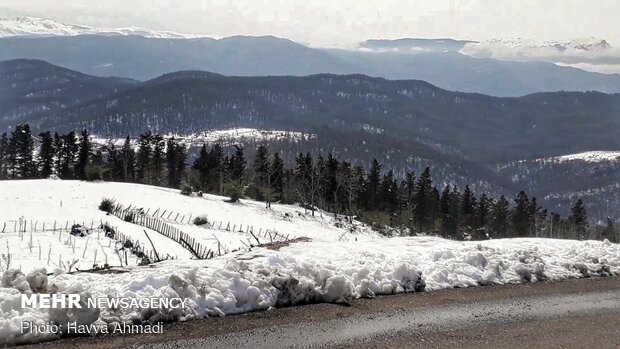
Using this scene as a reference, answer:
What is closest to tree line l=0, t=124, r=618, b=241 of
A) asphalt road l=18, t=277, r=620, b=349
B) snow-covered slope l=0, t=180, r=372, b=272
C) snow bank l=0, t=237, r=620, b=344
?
snow-covered slope l=0, t=180, r=372, b=272

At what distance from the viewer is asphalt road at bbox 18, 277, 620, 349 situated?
27.1 feet

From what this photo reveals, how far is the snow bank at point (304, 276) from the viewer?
28.2 feet

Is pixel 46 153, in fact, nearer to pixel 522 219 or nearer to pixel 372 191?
pixel 372 191

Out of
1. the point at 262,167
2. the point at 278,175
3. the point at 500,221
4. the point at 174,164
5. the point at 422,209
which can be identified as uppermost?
the point at 262,167

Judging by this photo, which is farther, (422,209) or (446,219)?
(446,219)

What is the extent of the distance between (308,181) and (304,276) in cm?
7879

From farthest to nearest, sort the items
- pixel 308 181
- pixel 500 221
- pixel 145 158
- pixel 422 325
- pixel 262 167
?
pixel 145 158 < pixel 500 221 < pixel 308 181 < pixel 262 167 < pixel 422 325

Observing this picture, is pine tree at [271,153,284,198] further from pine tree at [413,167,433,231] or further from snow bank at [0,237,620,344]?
snow bank at [0,237,620,344]

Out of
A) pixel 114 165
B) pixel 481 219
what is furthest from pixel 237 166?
pixel 481 219

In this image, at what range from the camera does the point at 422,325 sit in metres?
9.49

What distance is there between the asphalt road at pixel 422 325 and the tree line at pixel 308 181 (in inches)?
2841

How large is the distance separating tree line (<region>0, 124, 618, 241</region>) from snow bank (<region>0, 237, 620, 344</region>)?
6909 centimetres

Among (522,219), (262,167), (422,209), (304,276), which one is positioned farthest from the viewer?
(422,209)

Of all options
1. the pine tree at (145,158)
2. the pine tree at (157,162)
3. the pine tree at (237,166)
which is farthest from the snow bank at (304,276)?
the pine tree at (145,158)
